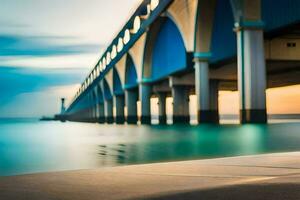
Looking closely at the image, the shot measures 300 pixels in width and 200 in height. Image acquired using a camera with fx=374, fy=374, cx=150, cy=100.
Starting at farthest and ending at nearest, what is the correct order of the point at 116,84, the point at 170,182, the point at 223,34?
the point at 116,84 → the point at 223,34 → the point at 170,182

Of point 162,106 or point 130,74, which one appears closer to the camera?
point 130,74

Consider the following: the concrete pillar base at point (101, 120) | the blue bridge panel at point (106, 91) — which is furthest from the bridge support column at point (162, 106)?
the concrete pillar base at point (101, 120)

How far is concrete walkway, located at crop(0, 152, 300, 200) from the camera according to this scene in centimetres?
398

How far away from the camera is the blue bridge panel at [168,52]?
4871cm

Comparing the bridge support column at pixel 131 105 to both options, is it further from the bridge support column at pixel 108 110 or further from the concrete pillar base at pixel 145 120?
the bridge support column at pixel 108 110

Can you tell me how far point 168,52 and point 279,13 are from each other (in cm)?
2570

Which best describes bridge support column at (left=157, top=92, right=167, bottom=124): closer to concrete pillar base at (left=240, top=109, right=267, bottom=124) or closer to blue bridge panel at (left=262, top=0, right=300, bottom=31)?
concrete pillar base at (left=240, top=109, right=267, bottom=124)

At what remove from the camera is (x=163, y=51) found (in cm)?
5684

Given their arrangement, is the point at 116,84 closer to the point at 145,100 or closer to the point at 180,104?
the point at 145,100

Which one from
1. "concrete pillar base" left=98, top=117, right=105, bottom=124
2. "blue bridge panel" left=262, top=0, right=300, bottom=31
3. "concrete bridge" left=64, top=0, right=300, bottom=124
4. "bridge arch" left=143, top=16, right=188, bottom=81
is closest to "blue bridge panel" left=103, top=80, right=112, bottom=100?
"concrete pillar base" left=98, top=117, right=105, bottom=124

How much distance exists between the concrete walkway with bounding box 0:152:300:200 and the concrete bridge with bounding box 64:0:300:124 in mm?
25112

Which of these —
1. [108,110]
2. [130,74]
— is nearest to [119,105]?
[108,110]

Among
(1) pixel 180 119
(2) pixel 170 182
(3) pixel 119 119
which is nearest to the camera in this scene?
(2) pixel 170 182

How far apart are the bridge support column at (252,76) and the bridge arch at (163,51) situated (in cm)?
1410
